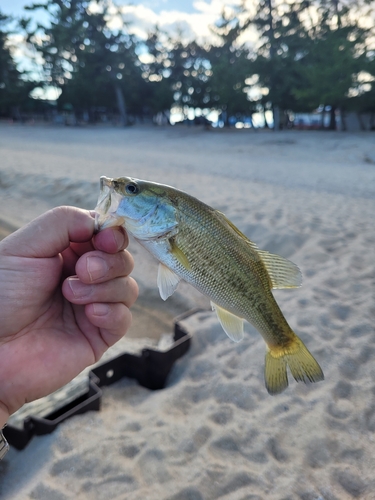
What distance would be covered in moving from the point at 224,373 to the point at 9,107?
154ft

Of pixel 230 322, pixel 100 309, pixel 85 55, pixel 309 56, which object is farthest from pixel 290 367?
pixel 85 55

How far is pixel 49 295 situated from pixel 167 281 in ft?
2.52

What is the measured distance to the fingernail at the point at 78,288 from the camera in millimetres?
1987

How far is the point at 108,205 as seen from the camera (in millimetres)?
1911

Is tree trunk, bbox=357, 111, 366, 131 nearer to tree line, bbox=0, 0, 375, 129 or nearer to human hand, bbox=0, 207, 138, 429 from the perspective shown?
tree line, bbox=0, 0, 375, 129

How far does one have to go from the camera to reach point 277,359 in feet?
6.63

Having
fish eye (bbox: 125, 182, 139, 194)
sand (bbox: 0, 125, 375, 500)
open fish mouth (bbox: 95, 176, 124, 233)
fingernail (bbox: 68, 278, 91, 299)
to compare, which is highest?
fish eye (bbox: 125, 182, 139, 194)

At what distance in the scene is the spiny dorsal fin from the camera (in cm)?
197

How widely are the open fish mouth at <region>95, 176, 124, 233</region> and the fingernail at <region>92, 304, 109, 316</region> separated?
0.45 m

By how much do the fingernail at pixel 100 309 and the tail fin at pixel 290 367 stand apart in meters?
0.95

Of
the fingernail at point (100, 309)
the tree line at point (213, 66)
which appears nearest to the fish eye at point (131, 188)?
the fingernail at point (100, 309)

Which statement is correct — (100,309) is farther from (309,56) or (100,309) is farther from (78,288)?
(309,56)

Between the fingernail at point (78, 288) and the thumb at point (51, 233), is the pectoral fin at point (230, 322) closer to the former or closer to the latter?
the fingernail at point (78, 288)

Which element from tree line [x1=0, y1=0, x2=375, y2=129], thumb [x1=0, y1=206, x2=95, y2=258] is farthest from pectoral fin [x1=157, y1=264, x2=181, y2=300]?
tree line [x1=0, y1=0, x2=375, y2=129]
